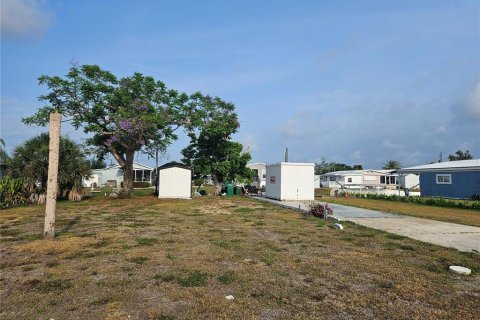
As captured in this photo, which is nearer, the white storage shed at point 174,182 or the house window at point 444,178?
the white storage shed at point 174,182

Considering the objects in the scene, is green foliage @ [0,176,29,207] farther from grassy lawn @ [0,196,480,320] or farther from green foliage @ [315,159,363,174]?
green foliage @ [315,159,363,174]

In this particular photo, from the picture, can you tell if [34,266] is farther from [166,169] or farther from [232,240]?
[166,169]

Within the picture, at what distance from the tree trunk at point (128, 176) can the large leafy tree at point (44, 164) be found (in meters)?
3.04

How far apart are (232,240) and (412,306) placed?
482 cm

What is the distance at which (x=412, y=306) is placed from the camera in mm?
4355

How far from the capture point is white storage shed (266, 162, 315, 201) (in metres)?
22.0

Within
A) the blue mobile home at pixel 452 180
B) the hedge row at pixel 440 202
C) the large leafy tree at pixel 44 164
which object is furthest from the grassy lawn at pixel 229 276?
the blue mobile home at pixel 452 180

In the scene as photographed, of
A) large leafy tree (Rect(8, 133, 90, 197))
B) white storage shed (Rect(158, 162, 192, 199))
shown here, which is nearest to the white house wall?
white storage shed (Rect(158, 162, 192, 199))

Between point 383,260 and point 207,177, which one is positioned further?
point 207,177

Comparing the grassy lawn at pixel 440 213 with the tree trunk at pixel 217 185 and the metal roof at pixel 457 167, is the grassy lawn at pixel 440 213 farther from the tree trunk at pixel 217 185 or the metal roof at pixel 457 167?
the tree trunk at pixel 217 185

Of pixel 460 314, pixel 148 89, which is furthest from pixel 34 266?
pixel 148 89

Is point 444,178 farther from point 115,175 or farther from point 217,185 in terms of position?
point 115,175

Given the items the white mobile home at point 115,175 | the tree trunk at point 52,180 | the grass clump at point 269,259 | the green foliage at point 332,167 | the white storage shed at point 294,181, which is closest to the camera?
the grass clump at point 269,259

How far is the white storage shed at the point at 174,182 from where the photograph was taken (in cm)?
2420
